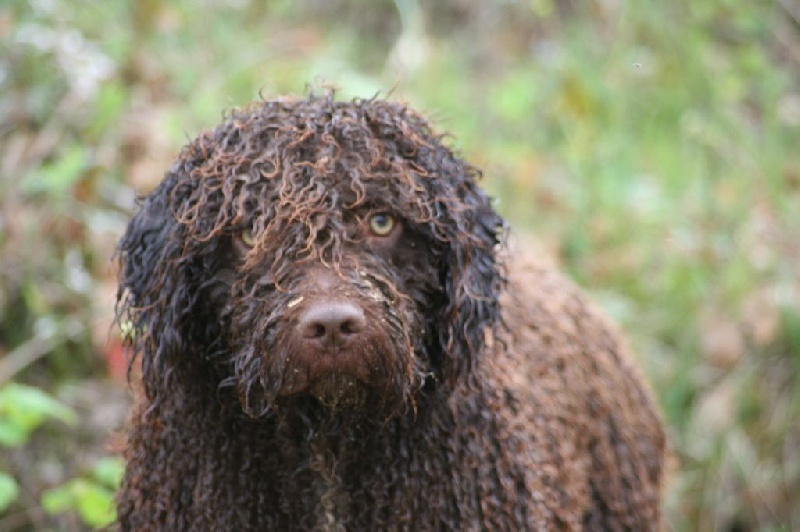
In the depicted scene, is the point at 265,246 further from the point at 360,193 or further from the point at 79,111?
the point at 79,111

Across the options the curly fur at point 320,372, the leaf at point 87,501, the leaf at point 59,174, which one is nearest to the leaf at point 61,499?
the leaf at point 87,501

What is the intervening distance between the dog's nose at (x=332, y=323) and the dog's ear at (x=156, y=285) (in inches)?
22.3

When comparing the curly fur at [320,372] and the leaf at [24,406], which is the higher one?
the leaf at [24,406]

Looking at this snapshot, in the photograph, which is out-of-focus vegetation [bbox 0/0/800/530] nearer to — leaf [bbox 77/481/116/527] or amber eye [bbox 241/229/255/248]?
leaf [bbox 77/481/116/527]

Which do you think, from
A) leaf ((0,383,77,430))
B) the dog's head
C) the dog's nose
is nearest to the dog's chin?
the dog's head

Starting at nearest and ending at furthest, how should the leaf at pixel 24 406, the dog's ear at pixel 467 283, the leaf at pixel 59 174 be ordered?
the dog's ear at pixel 467 283
the leaf at pixel 24 406
the leaf at pixel 59 174

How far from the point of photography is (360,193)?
3436mm

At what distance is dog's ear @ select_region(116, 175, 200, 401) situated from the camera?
352 centimetres

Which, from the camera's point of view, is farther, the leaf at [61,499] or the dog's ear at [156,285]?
the leaf at [61,499]

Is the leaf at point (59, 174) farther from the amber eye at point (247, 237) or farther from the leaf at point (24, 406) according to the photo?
the amber eye at point (247, 237)

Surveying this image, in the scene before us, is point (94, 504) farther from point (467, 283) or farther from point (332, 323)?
point (332, 323)

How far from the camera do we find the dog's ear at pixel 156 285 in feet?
11.5

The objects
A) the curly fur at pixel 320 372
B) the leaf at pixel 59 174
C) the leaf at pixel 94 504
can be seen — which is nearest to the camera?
the curly fur at pixel 320 372

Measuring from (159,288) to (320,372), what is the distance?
2.07 ft
